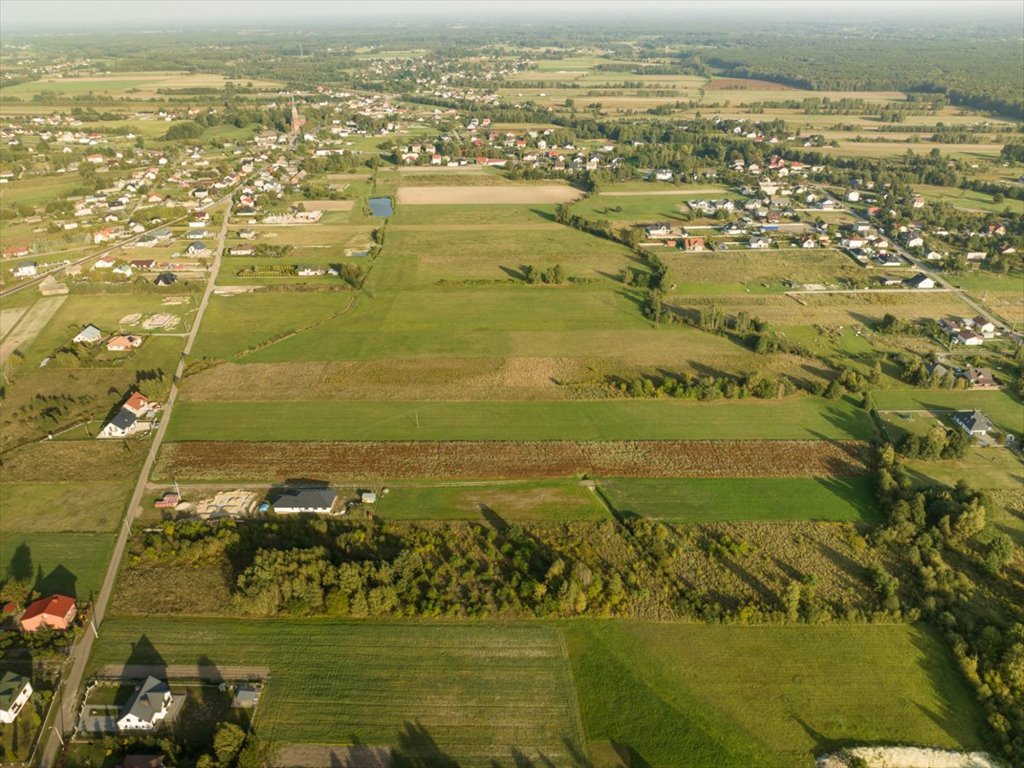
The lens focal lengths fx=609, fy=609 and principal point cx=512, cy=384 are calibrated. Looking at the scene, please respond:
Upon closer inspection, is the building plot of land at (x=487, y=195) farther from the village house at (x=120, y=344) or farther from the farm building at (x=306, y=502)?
the farm building at (x=306, y=502)

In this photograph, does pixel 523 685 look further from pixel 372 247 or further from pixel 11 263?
pixel 11 263

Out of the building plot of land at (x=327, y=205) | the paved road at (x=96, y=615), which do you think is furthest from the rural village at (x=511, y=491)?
the building plot of land at (x=327, y=205)

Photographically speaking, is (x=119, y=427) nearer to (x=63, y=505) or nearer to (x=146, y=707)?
(x=63, y=505)

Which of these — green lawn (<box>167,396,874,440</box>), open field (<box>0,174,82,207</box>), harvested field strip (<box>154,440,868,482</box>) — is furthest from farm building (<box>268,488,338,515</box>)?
open field (<box>0,174,82,207</box>)

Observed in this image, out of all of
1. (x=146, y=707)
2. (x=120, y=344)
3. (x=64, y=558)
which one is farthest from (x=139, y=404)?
(x=146, y=707)

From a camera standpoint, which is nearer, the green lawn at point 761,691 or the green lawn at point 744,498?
the green lawn at point 761,691
